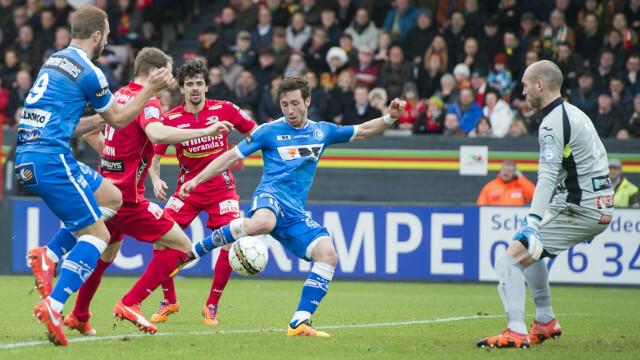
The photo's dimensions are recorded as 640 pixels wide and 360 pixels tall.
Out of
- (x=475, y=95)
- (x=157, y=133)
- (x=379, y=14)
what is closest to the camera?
(x=157, y=133)

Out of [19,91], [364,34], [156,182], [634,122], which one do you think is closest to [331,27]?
[364,34]

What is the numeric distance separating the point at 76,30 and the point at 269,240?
28.1 feet

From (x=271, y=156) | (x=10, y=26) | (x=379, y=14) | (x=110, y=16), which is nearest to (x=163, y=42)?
(x=110, y=16)

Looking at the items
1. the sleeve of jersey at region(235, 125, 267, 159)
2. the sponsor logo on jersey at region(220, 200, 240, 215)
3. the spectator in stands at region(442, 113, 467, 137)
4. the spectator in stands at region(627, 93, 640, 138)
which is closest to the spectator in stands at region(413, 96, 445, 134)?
the spectator in stands at region(442, 113, 467, 137)

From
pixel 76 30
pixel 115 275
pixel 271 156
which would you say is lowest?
pixel 115 275

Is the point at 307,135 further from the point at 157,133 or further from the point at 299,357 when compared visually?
the point at 299,357

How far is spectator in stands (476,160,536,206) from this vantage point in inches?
717

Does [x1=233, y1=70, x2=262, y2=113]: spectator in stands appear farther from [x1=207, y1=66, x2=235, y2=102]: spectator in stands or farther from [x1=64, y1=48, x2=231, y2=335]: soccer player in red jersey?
[x1=64, y1=48, x2=231, y2=335]: soccer player in red jersey

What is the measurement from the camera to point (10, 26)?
24109 mm

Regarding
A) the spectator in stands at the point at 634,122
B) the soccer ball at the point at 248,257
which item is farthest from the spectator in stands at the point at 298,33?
the soccer ball at the point at 248,257

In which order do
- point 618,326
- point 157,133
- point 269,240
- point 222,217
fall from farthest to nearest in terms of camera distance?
point 269,240 < point 222,217 < point 618,326 < point 157,133

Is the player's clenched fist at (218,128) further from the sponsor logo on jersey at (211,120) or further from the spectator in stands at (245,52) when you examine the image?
the spectator in stands at (245,52)

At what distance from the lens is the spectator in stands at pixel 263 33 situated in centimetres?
2238

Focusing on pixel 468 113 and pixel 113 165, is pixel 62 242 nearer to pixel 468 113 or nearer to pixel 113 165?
pixel 113 165
